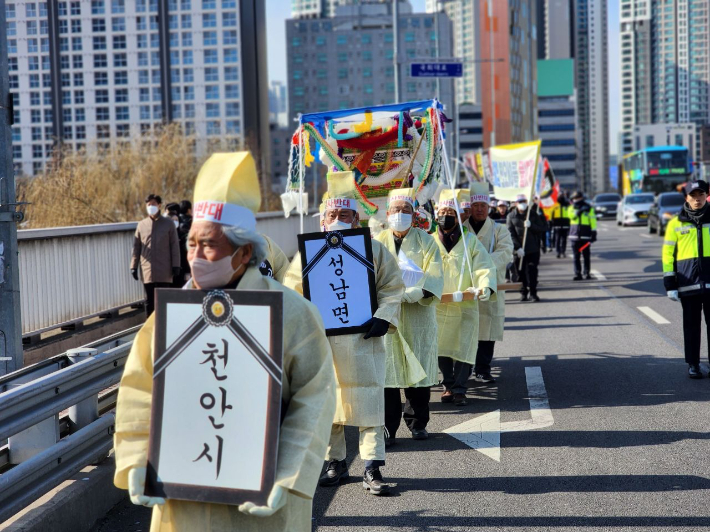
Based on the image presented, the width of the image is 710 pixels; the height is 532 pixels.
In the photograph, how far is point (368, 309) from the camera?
18.0 feet

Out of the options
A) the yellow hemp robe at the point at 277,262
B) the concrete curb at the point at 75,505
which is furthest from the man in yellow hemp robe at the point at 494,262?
the concrete curb at the point at 75,505

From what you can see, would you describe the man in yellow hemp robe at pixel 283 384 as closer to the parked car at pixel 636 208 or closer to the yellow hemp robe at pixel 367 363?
the yellow hemp robe at pixel 367 363

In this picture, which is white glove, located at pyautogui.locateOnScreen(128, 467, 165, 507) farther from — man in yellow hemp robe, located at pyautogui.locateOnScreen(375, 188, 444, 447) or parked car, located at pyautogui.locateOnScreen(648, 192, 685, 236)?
parked car, located at pyautogui.locateOnScreen(648, 192, 685, 236)

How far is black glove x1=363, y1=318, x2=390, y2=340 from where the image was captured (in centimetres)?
543

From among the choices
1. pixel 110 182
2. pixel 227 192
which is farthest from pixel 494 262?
pixel 110 182

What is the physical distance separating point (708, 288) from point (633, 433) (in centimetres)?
235

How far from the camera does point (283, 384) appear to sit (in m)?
2.94

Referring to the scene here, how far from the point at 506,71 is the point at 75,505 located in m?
150

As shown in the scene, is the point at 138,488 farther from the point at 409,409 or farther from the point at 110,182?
the point at 110,182

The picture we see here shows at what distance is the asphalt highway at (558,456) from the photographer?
16.4 feet

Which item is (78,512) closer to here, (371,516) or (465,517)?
(371,516)

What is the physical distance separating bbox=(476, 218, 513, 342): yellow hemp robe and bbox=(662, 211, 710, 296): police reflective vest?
1.63 m

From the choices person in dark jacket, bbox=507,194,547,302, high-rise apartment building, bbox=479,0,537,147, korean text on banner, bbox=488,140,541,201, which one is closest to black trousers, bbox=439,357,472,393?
person in dark jacket, bbox=507,194,547,302

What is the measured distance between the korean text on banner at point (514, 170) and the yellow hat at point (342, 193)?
40.6ft
